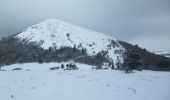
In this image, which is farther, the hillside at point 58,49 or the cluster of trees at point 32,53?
the hillside at point 58,49

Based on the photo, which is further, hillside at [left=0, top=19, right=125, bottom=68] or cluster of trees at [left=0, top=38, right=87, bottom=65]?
hillside at [left=0, top=19, right=125, bottom=68]

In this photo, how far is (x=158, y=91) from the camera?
55.9ft

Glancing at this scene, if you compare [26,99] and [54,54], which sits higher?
[54,54]

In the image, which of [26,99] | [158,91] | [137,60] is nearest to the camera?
[26,99]

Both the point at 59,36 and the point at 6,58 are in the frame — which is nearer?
the point at 6,58

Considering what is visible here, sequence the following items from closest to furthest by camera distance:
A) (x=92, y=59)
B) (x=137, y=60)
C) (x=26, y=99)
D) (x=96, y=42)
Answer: (x=26, y=99), (x=137, y=60), (x=92, y=59), (x=96, y=42)

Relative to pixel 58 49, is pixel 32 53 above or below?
below

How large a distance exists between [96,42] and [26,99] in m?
184

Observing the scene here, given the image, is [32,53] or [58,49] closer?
Answer: [32,53]

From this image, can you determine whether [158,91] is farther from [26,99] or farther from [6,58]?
[6,58]

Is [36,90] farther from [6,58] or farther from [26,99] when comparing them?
[6,58]

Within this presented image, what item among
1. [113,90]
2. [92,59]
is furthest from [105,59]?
[113,90]

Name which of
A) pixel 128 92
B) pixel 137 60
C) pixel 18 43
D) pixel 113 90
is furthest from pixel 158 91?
pixel 18 43

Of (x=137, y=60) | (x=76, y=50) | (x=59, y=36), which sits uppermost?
(x=59, y=36)
